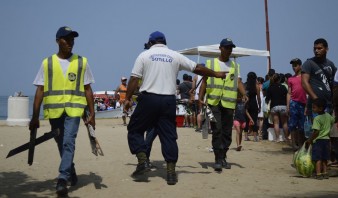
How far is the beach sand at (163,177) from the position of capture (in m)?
6.06

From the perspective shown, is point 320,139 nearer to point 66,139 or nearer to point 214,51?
point 66,139

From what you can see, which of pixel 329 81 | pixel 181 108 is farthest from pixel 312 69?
pixel 181 108

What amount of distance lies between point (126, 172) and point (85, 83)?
196 cm

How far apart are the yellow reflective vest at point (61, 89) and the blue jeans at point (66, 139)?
95mm

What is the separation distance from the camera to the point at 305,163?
7.35 meters

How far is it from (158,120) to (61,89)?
1.52m

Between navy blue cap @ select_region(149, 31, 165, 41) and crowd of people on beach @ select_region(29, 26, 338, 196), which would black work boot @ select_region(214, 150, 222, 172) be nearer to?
crowd of people on beach @ select_region(29, 26, 338, 196)

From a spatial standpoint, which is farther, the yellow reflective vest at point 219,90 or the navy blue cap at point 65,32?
the yellow reflective vest at point 219,90

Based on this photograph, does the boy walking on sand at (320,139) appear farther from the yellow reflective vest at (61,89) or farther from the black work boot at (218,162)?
the yellow reflective vest at (61,89)

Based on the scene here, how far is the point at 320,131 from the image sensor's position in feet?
24.0

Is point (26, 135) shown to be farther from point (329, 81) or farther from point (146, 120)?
point (329, 81)

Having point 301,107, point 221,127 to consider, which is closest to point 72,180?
point 221,127

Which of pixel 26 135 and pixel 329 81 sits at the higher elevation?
pixel 329 81

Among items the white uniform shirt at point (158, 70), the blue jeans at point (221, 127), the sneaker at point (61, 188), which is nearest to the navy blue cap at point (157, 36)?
the white uniform shirt at point (158, 70)
